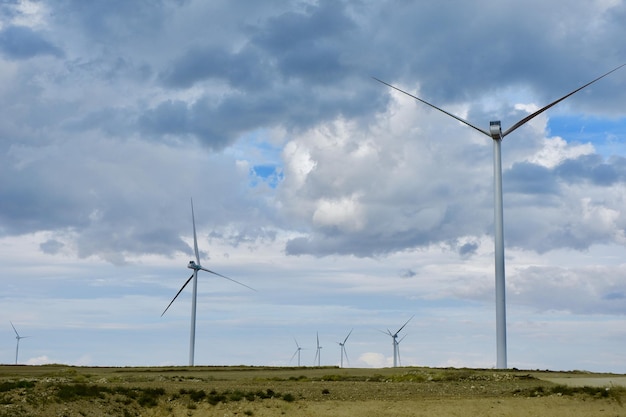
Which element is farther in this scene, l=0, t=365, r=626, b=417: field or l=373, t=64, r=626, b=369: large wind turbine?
l=373, t=64, r=626, b=369: large wind turbine

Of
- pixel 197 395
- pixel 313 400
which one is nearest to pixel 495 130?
pixel 313 400

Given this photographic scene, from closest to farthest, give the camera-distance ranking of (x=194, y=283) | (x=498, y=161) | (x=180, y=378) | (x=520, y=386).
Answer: (x=520, y=386), (x=180, y=378), (x=498, y=161), (x=194, y=283)

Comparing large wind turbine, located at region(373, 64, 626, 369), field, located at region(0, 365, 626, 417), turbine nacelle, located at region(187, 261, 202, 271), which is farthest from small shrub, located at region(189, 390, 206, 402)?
turbine nacelle, located at region(187, 261, 202, 271)

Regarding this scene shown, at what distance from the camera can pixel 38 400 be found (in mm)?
50344

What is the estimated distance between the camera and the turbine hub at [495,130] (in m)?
89.3

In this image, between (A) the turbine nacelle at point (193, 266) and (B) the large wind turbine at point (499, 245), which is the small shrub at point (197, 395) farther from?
(A) the turbine nacelle at point (193, 266)

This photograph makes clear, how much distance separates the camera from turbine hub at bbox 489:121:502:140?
89312 millimetres

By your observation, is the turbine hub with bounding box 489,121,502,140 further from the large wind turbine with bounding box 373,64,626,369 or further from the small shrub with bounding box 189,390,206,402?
the small shrub with bounding box 189,390,206,402

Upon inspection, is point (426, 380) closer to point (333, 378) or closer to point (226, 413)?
point (333, 378)

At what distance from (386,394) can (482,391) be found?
7.35 meters

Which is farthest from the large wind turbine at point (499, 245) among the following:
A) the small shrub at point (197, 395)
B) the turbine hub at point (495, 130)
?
the small shrub at point (197, 395)

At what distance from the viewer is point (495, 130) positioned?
89.3m

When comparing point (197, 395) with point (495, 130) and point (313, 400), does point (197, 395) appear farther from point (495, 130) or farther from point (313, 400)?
point (495, 130)

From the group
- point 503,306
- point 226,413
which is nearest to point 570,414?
point 226,413
